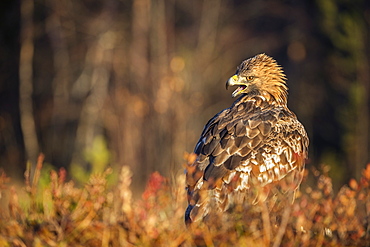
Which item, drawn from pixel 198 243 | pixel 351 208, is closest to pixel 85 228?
pixel 198 243

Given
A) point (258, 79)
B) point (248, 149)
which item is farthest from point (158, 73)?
point (248, 149)

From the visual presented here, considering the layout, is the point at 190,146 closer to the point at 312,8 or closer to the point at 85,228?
the point at 312,8

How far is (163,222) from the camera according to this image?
5477mm

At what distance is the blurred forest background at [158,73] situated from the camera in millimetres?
18812

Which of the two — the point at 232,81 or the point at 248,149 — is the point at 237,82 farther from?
the point at 248,149

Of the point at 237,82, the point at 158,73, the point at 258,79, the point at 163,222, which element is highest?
the point at 158,73

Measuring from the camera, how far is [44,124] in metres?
22.0

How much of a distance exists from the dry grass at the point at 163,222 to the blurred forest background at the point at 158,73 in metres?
12.0

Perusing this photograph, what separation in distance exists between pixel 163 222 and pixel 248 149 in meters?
2.03

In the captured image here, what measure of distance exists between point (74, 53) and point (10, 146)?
3.16 meters

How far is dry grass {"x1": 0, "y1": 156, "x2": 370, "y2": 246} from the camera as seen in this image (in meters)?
5.35

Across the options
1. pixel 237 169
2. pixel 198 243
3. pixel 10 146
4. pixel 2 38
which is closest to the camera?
pixel 198 243

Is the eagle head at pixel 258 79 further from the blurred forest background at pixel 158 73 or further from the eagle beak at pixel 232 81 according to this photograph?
the blurred forest background at pixel 158 73

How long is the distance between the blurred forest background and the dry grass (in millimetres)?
11978
